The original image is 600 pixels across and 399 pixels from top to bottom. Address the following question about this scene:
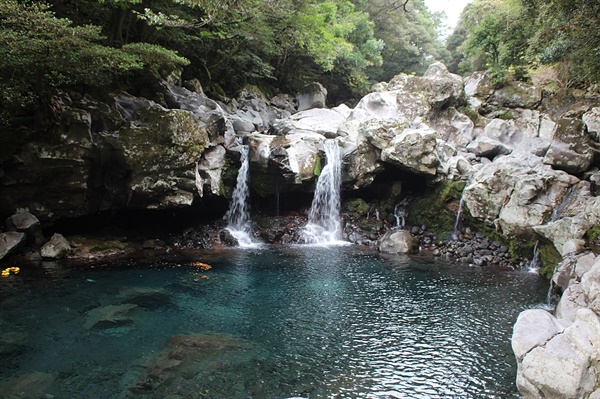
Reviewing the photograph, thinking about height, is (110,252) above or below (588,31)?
below

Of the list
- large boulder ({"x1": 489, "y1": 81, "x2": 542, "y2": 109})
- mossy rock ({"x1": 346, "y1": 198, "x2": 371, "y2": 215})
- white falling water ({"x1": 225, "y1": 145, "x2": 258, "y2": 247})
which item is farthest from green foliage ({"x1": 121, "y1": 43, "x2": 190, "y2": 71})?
large boulder ({"x1": 489, "y1": 81, "x2": 542, "y2": 109})

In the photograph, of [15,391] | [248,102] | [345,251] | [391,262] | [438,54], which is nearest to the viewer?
[15,391]

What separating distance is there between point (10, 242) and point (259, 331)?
35.3ft

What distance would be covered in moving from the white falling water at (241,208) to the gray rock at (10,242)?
9.07 metres

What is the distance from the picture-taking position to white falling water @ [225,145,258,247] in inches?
822

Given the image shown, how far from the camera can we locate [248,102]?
88.3 ft

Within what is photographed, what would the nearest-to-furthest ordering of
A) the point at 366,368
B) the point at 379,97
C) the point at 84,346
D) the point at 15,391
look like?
the point at 15,391 < the point at 366,368 < the point at 84,346 < the point at 379,97

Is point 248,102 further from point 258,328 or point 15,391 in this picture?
point 15,391

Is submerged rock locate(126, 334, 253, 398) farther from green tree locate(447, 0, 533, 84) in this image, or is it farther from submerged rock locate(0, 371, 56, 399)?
green tree locate(447, 0, 533, 84)

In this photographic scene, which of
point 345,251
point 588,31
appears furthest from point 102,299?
point 588,31

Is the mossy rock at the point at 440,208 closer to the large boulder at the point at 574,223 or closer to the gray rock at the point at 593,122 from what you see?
the large boulder at the point at 574,223

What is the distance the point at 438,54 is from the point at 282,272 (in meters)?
41.6

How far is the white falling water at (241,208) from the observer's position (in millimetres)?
20875

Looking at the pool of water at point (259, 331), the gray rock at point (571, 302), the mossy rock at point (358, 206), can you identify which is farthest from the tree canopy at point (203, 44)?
the mossy rock at point (358, 206)
